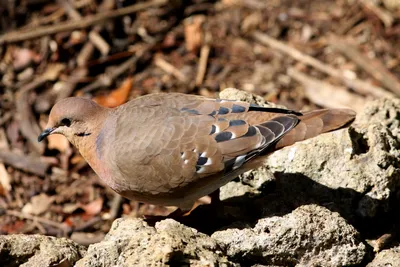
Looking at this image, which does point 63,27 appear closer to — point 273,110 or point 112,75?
point 112,75

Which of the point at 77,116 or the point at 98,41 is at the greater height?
the point at 77,116

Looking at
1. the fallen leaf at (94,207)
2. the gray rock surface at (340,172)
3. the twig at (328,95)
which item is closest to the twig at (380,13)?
the twig at (328,95)

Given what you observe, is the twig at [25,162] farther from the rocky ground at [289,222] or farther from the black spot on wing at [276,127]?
the black spot on wing at [276,127]

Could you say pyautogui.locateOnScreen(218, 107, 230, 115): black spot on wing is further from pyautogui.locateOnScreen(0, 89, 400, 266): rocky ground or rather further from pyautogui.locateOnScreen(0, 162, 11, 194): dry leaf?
pyautogui.locateOnScreen(0, 162, 11, 194): dry leaf

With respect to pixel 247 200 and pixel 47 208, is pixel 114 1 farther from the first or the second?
pixel 247 200

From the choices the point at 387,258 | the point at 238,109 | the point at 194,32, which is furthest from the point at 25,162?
the point at 387,258

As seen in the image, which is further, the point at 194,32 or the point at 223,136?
the point at 194,32

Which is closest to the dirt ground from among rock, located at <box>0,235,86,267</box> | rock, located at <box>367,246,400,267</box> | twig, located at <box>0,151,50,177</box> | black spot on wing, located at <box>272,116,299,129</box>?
twig, located at <box>0,151,50,177</box>
